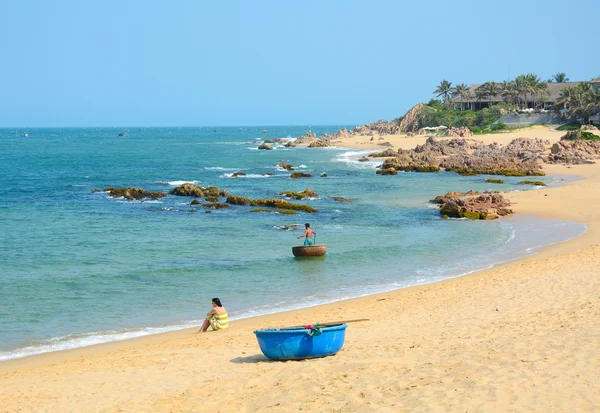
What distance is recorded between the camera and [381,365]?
1031cm

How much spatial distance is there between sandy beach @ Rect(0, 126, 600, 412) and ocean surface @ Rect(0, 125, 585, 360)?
1.98 meters

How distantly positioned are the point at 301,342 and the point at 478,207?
23257 millimetres

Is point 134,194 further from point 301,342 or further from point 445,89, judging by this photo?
point 445,89

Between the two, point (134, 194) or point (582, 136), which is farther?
point (582, 136)

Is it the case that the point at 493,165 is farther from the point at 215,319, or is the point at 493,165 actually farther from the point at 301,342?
the point at 301,342

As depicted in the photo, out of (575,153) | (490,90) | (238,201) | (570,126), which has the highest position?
(490,90)

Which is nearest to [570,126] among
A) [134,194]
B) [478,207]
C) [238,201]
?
[478,207]

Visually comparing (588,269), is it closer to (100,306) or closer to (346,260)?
(346,260)

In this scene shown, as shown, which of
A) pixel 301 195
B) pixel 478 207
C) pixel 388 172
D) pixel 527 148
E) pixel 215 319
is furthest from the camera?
pixel 527 148

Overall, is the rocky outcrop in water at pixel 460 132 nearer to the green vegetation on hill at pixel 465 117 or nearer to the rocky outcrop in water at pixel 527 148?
the green vegetation on hill at pixel 465 117

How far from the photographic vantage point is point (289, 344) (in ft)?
35.8

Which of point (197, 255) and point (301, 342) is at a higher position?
point (301, 342)

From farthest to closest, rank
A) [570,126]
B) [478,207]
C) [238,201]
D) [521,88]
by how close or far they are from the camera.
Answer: [521,88] < [570,126] < [238,201] < [478,207]

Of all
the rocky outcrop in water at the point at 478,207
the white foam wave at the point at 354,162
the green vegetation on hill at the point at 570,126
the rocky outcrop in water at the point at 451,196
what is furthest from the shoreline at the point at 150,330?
the green vegetation on hill at the point at 570,126
